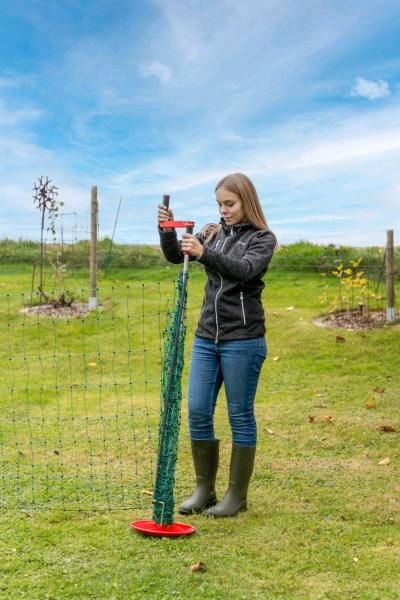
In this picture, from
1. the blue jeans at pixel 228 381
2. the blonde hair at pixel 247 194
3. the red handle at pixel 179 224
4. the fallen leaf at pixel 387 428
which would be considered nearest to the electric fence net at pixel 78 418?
the blue jeans at pixel 228 381

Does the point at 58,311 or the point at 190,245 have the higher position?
the point at 190,245

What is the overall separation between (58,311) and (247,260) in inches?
346

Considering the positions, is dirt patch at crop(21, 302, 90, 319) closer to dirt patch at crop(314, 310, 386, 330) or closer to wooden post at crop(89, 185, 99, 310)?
wooden post at crop(89, 185, 99, 310)

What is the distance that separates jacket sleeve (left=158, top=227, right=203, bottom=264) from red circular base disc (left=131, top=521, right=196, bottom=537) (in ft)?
4.47

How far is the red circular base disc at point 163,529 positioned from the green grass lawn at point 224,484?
0.04 meters

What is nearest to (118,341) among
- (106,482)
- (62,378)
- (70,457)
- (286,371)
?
(62,378)

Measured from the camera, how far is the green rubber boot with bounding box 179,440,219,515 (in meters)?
4.33

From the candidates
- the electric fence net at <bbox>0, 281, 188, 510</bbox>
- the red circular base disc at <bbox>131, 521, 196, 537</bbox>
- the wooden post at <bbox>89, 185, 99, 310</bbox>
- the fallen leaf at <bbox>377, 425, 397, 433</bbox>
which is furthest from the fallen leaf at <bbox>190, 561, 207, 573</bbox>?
the wooden post at <bbox>89, 185, 99, 310</bbox>

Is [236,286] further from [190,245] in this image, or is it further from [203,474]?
[203,474]

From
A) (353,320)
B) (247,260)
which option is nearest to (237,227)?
(247,260)

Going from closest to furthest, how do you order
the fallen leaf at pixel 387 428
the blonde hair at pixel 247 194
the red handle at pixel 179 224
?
1. the red handle at pixel 179 224
2. the blonde hair at pixel 247 194
3. the fallen leaf at pixel 387 428

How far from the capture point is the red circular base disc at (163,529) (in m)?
3.95

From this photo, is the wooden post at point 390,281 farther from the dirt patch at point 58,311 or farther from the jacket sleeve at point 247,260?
the jacket sleeve at point 247,260

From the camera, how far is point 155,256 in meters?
16.4
